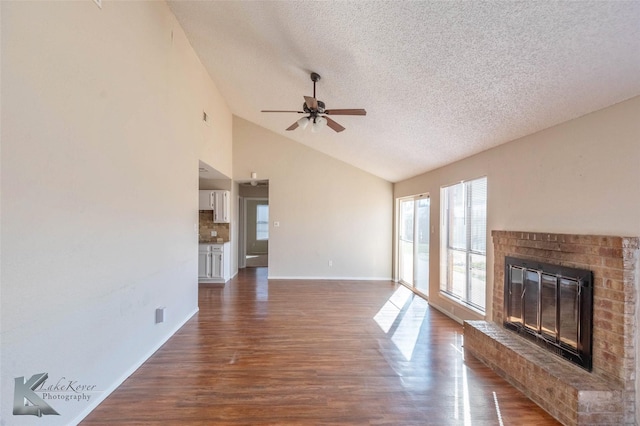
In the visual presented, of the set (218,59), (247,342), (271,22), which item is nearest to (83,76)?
(271,22)

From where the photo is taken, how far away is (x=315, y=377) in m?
2.68

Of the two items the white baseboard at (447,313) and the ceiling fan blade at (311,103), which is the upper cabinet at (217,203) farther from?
the white baseboard at (447,313)

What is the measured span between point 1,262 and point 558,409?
359cm

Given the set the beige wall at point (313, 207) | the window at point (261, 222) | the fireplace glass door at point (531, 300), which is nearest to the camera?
the fireplace glass door at point (531, 300)

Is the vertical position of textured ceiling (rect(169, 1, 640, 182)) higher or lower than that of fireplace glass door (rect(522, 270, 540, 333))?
higher

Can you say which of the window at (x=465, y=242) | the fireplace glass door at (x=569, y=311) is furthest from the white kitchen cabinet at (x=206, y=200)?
the fireplace glass door at (x=569, y=311)

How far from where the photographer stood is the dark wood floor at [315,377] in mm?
2172

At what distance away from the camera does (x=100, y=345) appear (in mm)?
2279

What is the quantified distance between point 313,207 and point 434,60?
4.81 metres

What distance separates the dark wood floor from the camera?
7.13ft

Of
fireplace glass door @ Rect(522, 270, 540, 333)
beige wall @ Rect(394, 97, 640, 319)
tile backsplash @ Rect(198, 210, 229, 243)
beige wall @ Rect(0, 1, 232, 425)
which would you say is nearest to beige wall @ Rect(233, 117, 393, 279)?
tile backsplash @ Rect(198, 210, 229, 243)

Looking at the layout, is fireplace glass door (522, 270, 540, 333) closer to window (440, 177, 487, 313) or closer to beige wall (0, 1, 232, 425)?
window (440, 177, 487, 313)

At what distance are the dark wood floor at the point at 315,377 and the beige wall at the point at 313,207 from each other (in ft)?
8.24

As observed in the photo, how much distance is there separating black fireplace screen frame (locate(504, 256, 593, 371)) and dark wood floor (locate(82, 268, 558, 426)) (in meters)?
0.53
